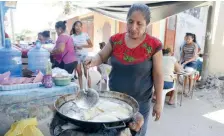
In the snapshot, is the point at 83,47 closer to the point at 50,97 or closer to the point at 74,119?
the point at 50,97

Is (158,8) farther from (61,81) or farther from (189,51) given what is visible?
(61,81)

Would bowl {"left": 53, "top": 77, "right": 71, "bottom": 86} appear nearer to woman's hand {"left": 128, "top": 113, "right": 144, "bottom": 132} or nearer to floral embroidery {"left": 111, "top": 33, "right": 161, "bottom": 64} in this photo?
floral embroidery {"left": 111, "top": 33, "right": 161, "bottom": 64}

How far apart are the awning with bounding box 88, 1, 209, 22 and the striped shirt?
1112mm

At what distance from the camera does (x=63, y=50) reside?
337 centimetres

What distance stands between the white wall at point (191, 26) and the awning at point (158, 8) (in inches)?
95.4

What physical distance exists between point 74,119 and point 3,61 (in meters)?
1.52

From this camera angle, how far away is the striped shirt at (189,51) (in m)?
5.21

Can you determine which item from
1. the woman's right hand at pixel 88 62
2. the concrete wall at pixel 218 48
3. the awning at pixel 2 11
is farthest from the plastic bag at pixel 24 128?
the concrete wall at pixel 218 48

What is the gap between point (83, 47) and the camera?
4.56m

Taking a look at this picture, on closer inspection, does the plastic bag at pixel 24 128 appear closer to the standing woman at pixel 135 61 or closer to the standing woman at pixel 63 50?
the standing woman at pixel 135 61

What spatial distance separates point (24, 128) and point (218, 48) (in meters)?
5.19

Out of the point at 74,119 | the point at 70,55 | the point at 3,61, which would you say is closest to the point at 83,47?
the point at 70,55

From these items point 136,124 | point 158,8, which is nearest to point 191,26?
point 158,8

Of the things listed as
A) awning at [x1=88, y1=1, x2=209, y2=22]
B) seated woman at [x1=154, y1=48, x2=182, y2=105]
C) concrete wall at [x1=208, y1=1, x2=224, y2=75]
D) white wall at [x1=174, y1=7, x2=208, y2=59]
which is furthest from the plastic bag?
white wall at [x1=174, y1=7, x2=208, y2=59]
